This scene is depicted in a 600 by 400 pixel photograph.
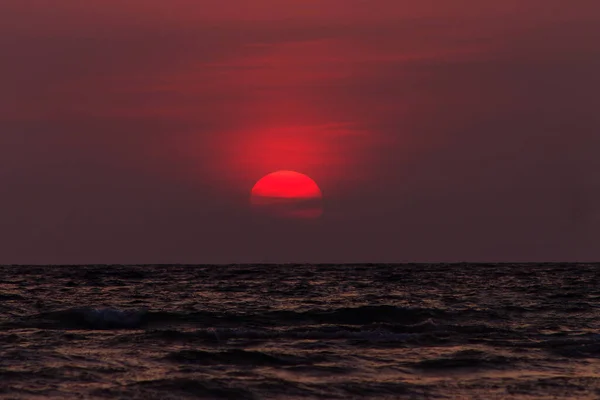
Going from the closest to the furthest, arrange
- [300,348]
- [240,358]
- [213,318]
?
[240,358]
[300,348]
[213,318]

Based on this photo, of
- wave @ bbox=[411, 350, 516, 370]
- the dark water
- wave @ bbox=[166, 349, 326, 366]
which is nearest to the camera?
the dark water

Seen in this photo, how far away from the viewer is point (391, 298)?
37.8 m

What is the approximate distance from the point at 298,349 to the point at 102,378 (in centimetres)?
583

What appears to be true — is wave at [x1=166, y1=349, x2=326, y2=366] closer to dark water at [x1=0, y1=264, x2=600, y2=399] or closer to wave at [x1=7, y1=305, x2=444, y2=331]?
dark water at [x1=0, y1=264, x2=600, y2=399]

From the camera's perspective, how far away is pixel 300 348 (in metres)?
20.4

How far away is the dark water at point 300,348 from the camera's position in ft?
49.5

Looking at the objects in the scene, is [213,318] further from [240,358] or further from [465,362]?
[465,362]

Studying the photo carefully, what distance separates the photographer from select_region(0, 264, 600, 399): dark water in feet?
49.5

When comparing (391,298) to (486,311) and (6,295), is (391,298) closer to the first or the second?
(486,311)

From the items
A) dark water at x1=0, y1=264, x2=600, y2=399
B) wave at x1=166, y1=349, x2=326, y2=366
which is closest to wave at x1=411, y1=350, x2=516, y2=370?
dark water at x1=0, y1=264, x2=600, y2=399

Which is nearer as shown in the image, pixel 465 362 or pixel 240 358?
pixel 465 362

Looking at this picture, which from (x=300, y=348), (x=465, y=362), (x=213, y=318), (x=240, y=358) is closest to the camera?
(x=465, y=362)

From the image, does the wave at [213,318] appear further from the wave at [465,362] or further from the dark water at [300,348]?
the wave at [465,362]

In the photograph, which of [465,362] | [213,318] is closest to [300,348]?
[465,362]
